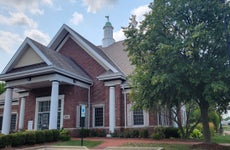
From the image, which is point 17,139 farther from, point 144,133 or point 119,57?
point 119,57

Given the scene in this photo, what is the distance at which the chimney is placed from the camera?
2944 centimetres

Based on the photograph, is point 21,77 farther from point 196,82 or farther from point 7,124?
point 196,82

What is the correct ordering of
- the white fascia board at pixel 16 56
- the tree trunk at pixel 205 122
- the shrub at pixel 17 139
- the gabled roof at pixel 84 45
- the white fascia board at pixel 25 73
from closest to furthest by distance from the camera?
the tree trunk at pixel 205 122
the shrub at pixel 17 139
the white fascia board at pixel 25 73
the white fascia board at pixel 16 56
the gabled roof at pixel 84 45

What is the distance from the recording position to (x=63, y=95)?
68.8 feet

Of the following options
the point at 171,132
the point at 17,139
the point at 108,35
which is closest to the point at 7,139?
the point at 17,139

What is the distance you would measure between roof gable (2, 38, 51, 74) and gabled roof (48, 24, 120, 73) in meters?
4.90

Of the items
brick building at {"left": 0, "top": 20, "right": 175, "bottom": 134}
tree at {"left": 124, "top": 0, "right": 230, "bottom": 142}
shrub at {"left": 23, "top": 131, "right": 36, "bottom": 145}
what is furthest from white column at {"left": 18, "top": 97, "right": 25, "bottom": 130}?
tree at {"left": 124, "top": 0, "right": 230, "bottom": 142}

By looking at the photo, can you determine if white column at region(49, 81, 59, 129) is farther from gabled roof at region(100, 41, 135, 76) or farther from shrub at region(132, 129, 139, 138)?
gabled roof at region(100, 41, 135, 76)

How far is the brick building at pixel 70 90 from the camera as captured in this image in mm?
19188

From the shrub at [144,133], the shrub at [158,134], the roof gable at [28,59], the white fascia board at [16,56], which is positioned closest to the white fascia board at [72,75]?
the roof gable at [28,59]

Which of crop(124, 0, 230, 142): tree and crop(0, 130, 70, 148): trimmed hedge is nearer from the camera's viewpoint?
crop(124, 0, 230, 142): tree

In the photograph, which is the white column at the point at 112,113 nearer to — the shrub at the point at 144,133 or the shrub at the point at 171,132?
the shrub at the point at 144,133

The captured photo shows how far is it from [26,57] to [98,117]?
803 centimetres

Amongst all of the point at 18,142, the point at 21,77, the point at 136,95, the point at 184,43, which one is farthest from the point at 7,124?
the point at 184,43
